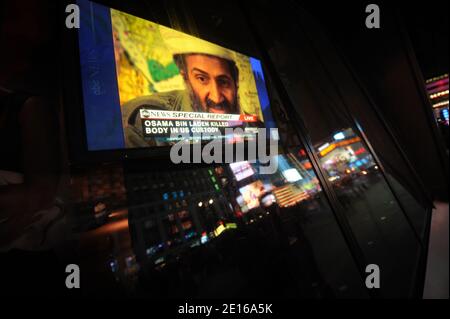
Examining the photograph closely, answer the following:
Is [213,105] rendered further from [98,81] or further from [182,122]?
[98,81]

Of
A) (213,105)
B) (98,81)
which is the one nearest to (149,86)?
(98,81)

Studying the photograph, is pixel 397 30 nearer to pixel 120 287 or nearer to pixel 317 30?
pixel 317 30

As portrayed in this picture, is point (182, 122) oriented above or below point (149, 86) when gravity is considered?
below

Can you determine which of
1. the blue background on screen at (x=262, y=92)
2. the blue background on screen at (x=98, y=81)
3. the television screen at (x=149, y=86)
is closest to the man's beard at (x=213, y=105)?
the television screen at (x=149, y=86)

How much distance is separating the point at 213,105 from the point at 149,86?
1.48 ft

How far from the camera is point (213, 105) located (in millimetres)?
1480

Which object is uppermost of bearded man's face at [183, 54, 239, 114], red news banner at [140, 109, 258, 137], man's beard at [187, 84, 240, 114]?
bearded man's face at [183, 54, 239, 114]

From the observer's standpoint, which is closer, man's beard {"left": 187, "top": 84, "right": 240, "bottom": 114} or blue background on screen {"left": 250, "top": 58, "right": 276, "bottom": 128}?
man's beard {"left": 187, "top": 84, "right": 240, "bottom": 114}

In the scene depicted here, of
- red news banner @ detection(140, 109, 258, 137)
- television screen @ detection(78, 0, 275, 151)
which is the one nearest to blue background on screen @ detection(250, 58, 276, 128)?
television screen @ detection(78, 0, 275, 151)

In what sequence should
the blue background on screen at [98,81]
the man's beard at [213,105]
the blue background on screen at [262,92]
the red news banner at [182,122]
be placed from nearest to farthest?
the blue background on screen at [98,81], the red news banner at [182,122], the man's beard at [213,105], the blue background on screen at [262,92]

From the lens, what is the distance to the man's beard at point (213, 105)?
4.50 ft

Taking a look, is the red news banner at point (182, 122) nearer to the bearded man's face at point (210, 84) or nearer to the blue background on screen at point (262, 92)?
the bearded man's face at point (210, 84)

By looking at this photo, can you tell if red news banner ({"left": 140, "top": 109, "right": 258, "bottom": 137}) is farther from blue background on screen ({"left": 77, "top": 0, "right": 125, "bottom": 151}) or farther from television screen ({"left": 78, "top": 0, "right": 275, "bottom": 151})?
blue background on screen ({"left": 77, "top": 0, "right": 125, "bottom": 151})

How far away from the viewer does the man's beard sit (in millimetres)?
1373
